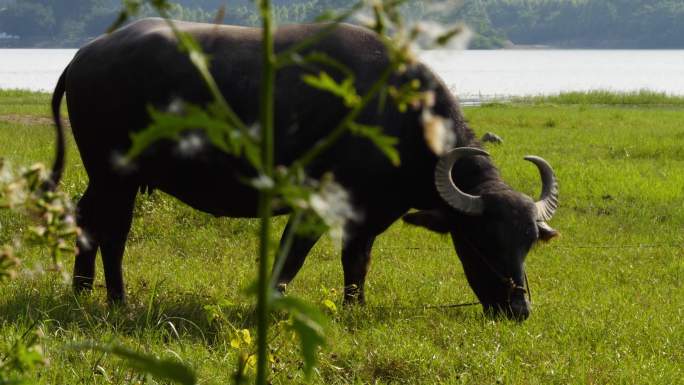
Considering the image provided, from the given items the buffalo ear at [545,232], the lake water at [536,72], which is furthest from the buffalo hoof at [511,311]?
the lake water at [536,72]

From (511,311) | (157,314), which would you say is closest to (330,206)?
(157,314)

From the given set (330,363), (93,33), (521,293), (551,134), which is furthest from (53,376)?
(93,33)

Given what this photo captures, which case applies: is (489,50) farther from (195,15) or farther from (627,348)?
(627,348)

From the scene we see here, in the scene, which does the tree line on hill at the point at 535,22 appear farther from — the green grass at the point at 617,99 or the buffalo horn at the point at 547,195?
the buffalo horn at the point at 547,195

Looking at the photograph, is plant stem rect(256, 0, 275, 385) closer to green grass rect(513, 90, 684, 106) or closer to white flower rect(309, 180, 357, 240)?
white flower rect(309, 180, 357, 240)

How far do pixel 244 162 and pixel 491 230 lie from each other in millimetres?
1215

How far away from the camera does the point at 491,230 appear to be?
15.5ft

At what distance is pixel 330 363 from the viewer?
3.75 m

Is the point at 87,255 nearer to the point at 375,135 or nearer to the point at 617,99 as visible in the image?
the point at 375,135

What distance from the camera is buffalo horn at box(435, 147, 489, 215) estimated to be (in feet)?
15.7

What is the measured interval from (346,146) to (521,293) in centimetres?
106

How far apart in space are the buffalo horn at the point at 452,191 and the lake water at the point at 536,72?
2669 cm

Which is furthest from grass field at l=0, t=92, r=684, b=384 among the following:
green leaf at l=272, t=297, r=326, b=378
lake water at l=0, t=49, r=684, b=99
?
lake water at l=0, t=49, r=684, b=99

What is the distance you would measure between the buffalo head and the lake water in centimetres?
2657
